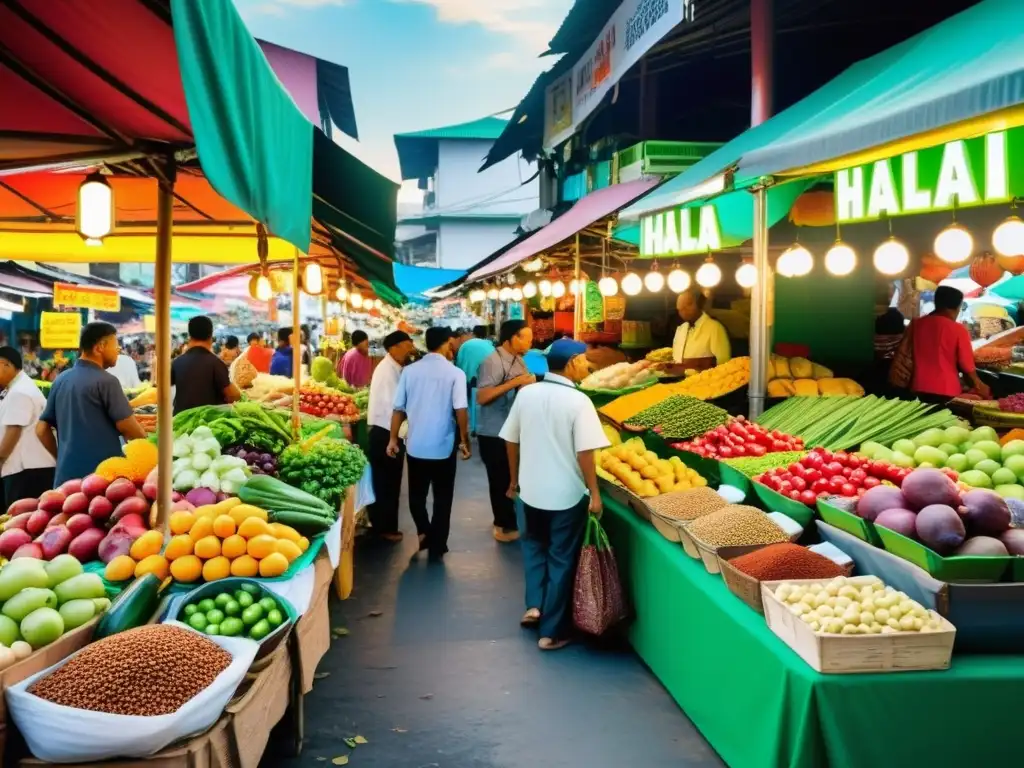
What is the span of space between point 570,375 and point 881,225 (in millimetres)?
5821

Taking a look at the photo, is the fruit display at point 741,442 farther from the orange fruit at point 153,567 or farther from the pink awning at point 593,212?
the orange fruit at point 153,567

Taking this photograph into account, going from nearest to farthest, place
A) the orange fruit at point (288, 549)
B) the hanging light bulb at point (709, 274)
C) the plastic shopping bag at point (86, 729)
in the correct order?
1. the plastic shopping bag at point (86, 729)
2. the orange fruit at point (288, 549)
3. the hanging light bulb at point (709, 274)

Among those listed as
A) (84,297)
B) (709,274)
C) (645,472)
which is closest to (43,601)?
(645,472)

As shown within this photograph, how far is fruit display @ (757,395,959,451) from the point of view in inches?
225

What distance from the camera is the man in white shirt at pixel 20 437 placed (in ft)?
21.4

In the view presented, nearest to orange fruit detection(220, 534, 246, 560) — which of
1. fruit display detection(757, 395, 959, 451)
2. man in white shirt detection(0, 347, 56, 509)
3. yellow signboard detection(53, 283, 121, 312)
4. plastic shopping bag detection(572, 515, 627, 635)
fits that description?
plastic shopping bag detection(572, 515, 627, 635)

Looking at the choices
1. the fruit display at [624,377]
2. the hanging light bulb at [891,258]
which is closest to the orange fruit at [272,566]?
the hanging light bulb at [891,258]

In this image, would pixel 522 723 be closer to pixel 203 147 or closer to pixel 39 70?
pixel 203 147

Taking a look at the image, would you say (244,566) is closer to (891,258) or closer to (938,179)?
(938,179)

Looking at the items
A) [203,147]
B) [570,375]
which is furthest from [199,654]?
[570,375]

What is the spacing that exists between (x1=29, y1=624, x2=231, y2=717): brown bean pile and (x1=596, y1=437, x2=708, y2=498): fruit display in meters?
3.26

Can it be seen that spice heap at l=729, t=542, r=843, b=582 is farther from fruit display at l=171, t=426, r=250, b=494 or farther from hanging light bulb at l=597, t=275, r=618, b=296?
hanging light bulb at l=597, t=275, r=618, b=296

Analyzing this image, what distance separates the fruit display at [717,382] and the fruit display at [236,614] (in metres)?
5.35

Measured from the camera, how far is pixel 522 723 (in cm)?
432
